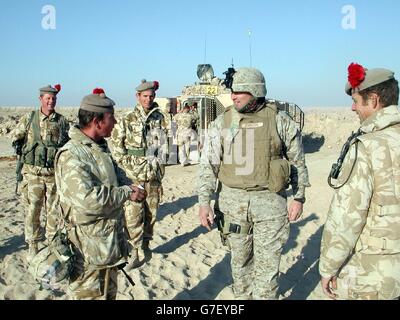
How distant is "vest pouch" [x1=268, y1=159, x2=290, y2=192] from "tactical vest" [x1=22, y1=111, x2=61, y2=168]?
3.02m

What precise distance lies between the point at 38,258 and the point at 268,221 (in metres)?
1.91

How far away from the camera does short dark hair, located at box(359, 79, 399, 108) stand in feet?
7.80

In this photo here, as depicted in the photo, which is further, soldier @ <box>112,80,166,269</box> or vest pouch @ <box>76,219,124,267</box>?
soldier @ <box>112,80,166,269</box>

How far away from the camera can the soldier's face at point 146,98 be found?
5.18 metres

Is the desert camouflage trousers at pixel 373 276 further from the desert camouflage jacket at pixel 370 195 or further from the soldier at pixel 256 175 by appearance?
the soldier at pixel 256 175

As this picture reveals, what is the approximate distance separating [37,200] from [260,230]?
3161 mm

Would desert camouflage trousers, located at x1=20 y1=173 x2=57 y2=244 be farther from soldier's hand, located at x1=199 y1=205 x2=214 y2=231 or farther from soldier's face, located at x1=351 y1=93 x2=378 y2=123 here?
soldier's face, located at x1=351 y1=93 x2=378 y2=123

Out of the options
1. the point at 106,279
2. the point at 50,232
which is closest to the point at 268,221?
the point at 106,279

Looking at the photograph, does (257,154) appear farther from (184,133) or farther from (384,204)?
(184,133)

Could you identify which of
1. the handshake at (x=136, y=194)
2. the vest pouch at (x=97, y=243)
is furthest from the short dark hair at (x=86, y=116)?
the vest pouch at (x=97, y=243)

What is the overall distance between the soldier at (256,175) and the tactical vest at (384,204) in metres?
1.19

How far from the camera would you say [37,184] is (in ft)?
17.3

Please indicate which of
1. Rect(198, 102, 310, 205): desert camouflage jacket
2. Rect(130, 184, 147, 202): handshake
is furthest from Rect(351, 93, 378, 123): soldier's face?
Rect(130, 184, 147, 202): handshake

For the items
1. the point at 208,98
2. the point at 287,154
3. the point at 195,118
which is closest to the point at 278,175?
the point at 287,154
